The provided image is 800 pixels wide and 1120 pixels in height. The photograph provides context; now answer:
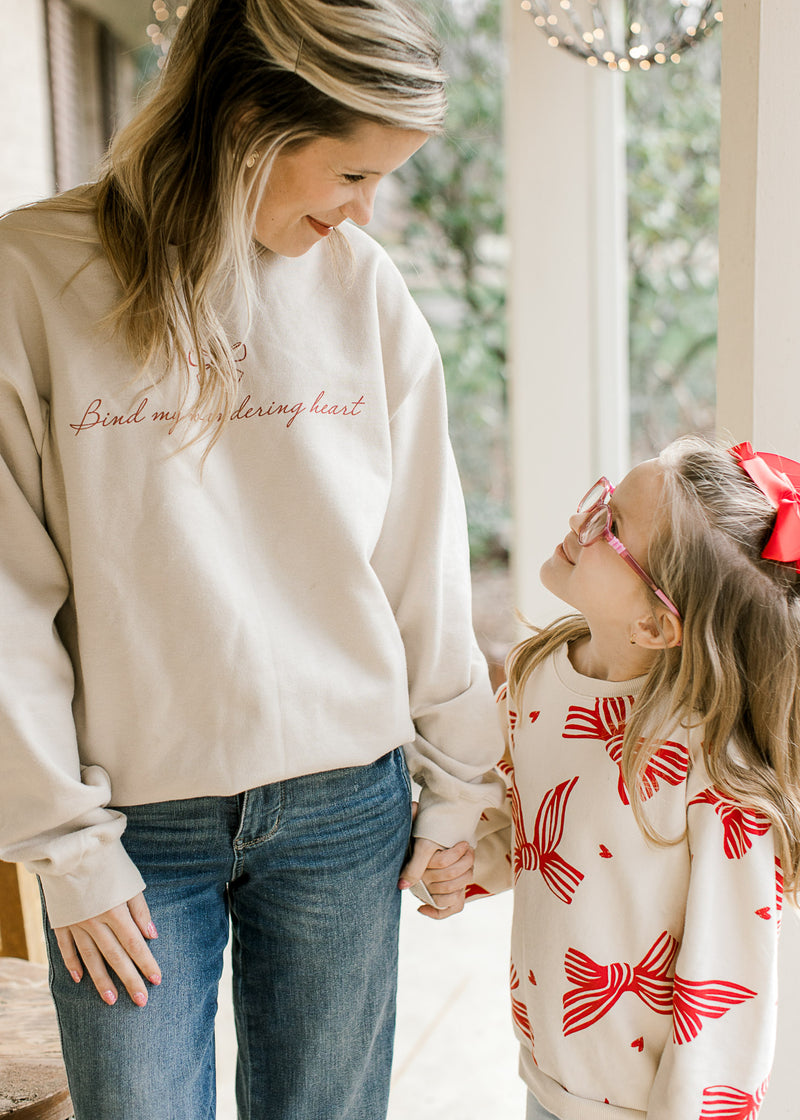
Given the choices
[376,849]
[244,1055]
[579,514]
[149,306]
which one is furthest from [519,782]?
[149,306]

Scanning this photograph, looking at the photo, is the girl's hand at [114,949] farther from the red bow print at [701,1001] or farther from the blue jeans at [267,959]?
the red bow print at [701,1001]

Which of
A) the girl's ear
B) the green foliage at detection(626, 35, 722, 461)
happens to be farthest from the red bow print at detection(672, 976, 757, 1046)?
the green foliage at detection(626, 35, 722, 461)

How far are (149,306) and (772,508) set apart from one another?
70cm

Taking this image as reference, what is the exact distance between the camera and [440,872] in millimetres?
1232

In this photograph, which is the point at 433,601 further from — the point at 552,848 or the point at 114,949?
the point at 114,949

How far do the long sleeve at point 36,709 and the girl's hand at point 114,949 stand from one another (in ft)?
0.06

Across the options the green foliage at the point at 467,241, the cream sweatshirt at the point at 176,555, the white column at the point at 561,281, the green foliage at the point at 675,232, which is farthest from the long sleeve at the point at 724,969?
the green foliage at the point at 467,241

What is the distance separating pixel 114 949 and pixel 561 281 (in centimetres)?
322

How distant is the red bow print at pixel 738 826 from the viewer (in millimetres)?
1144

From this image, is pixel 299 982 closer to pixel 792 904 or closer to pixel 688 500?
pixel 792 904

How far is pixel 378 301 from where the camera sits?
1145 mm

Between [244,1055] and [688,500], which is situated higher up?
[688,500]

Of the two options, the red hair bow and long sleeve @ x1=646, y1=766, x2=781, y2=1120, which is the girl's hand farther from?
the red hair bow

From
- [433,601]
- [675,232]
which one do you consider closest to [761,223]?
[433,601]
